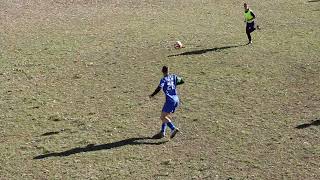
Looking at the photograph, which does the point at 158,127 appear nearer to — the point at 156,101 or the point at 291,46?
the point at 156,101

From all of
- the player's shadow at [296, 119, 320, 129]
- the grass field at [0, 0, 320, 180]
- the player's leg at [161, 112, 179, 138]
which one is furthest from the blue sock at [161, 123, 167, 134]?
the player's shadow at [296, 119, 320, 129]

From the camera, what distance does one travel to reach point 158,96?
61.4 feet

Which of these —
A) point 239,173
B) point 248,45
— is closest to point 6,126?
point 239,173

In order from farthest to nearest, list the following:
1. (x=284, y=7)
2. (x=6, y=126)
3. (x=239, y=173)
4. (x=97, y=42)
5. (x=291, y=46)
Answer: (x=284, y=7) → (x=97, y=42) → (x=291, y=46) → (x=6, y=126) → (x=239, y=173)

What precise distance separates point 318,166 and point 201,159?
3057 mm

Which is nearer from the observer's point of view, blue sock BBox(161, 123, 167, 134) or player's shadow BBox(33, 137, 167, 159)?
player's shadow BBox(33, 137, 167, 159)

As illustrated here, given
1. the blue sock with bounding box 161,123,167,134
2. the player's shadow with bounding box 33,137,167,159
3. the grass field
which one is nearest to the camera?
the grass field

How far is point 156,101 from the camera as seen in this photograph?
60.0 ft

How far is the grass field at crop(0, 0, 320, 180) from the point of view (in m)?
13.9

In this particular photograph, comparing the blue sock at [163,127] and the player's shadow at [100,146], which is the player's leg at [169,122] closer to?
the blue sock at [163,127]

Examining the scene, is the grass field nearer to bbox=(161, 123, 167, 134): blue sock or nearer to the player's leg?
the player's leg

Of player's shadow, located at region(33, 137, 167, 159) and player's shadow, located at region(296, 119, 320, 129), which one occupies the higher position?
player's shadow, located at region(33, 137, 167, 159)

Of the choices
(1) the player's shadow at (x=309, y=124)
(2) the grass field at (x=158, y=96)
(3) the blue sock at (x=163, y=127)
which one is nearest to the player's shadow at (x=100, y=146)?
(2) the grass field at (x=158, y=96)

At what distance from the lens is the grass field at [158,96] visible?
45.7 ft
